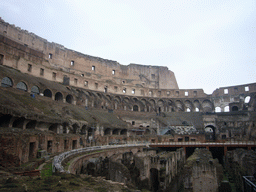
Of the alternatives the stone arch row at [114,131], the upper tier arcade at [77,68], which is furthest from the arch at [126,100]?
the stone arch row at [114,131]

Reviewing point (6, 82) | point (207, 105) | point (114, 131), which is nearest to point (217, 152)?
point (114, 131)

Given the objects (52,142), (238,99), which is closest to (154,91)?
(238,99)

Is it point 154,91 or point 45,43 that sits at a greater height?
point 45,43

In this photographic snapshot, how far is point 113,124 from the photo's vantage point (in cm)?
3428

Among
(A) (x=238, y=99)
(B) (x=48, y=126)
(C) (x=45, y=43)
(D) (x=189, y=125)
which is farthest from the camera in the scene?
(A) (x=238, y=99)

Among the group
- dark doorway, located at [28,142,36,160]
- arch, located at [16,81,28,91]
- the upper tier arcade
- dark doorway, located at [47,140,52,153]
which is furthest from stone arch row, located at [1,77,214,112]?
dark doorway, located at [28,142,36,160]

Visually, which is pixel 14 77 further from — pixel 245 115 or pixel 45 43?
pixel 245 115

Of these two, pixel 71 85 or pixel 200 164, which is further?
pixel 71 85

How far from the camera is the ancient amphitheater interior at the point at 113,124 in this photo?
10.9 meters

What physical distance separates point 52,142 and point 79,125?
977 cm

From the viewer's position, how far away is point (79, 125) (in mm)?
26062

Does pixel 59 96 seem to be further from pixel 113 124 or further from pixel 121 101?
pixel 121 101

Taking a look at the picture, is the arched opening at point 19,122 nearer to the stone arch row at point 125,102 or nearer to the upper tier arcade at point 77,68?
the stone arch row at point 125,102

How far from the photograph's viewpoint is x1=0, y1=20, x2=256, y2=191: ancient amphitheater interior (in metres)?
10.9
